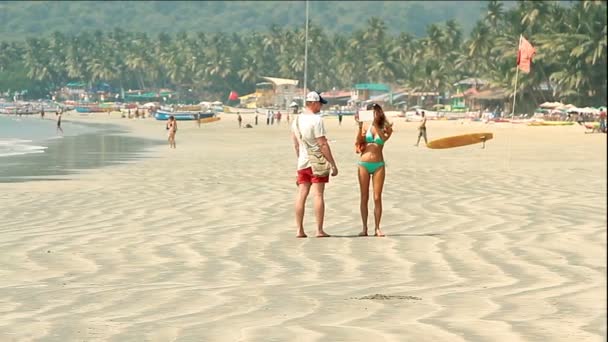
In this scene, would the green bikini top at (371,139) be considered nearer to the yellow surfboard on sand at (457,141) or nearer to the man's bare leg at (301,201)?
the man's bare leg at (301,201)

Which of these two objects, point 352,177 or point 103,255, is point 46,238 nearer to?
point 103,255

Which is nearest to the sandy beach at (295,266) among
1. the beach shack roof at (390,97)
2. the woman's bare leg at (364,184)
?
the woman's bare leg at (364,184)

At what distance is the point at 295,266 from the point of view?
10180 mm

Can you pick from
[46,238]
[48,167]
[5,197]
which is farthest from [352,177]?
[46,238]

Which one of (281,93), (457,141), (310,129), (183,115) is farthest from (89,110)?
(310,129)

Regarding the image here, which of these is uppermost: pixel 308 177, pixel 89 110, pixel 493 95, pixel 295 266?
pixel 308 177

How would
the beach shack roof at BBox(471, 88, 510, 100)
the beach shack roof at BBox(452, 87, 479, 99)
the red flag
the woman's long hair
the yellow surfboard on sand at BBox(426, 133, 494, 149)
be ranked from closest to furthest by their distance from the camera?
the woman's long hair < the yellow surfboard on sand at BBox(426, 133, 494, 149) < the red flag < the beach shack roof at BBox(471, 88, 510, 100) < the beach shack roof at BBox(452, 87, 479, 99)

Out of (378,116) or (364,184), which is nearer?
(378,116)

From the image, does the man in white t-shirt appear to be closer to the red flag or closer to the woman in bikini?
the woman in bikini

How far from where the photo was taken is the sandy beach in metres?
7.19

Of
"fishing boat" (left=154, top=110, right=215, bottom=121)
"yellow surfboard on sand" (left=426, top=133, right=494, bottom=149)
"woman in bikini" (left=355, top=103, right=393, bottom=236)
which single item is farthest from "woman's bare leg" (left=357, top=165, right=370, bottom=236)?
"fishing boat" (left=154, top=110, right=215, bottom=121)

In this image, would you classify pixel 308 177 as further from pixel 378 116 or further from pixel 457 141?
pixel 457 141

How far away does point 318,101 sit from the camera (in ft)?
38.3

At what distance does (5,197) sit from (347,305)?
11631 millimetres
